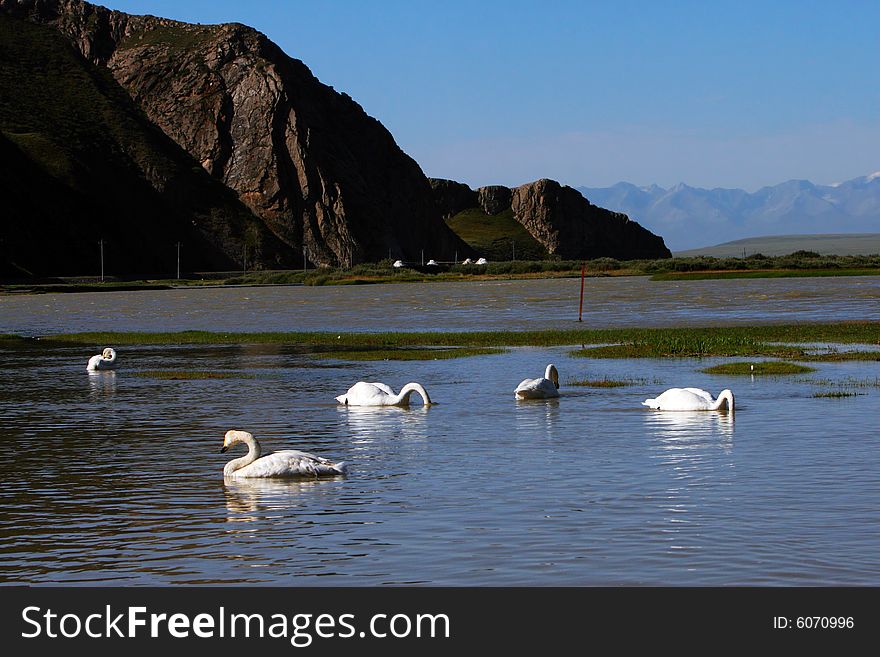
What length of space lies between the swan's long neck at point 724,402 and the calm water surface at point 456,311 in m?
32.6

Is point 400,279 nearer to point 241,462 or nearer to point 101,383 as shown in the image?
point 101,383

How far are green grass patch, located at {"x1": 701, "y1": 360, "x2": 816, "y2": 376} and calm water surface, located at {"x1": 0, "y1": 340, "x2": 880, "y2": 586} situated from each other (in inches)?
92.6

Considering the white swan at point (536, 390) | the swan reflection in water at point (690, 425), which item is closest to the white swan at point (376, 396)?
the white swan at point (536, 390)

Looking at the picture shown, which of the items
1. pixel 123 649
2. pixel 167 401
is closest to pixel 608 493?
pixel 123 649

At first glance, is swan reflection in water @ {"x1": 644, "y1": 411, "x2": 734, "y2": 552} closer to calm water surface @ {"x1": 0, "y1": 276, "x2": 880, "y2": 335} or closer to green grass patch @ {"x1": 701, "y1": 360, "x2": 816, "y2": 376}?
green grass patch @ {"x1": 701, "y1": 360, "x2": 816, "y2": 376}

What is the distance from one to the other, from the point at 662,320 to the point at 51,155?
144 m

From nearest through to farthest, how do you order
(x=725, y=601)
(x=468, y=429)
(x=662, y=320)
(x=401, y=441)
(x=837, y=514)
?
(x=725, y=601) < (x=837, y=514) < (x=401, y=441) < (x=468, y=429) < (x=662, y=320)

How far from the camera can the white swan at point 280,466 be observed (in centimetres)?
1688

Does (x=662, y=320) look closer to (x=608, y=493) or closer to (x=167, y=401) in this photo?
(x=167, y=401)

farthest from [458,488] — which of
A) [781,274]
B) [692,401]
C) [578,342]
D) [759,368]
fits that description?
[781,274]

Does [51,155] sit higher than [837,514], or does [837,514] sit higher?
[51,155]

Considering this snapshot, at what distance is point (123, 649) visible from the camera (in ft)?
32.7

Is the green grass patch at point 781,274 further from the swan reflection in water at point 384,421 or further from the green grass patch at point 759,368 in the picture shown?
the swan reflection in water at point 384,421

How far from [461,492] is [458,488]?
284 mm
